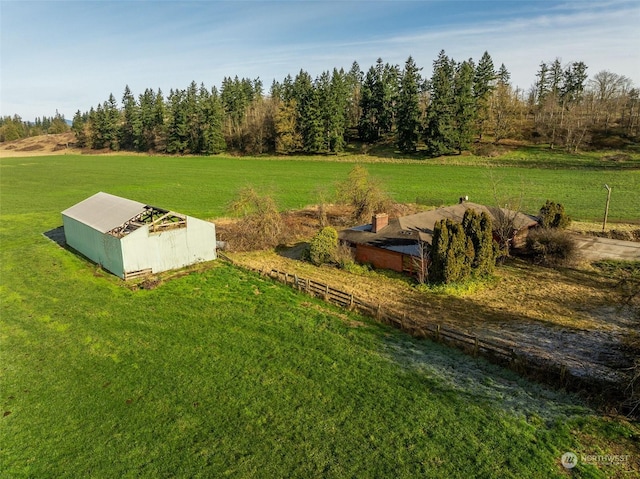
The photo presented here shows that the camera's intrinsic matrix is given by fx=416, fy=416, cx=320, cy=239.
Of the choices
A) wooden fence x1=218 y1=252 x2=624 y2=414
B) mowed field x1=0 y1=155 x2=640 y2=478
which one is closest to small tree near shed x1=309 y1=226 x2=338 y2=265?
mowed field x1=0 y1=155 x2=640 y2=478

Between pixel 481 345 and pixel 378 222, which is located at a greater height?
pixel 378 222

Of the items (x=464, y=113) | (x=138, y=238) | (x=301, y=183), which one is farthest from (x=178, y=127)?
(x=138, y=238)

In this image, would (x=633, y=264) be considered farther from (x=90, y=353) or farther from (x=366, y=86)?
(x=366, y=86)

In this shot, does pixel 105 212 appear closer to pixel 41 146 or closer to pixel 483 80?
pixel 483 80

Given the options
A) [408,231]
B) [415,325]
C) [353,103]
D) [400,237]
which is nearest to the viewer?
[415,325]

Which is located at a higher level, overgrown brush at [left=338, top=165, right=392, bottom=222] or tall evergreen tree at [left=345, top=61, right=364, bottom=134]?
tall evergreen tree at [left=345, top=61, right=364, bottom=134]

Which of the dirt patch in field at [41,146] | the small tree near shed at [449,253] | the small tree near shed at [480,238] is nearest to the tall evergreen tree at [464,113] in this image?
the small tree near shed at [480,238]

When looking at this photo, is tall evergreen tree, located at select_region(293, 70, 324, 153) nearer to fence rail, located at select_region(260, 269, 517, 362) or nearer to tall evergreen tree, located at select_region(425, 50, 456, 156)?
tall evergreen tree, located at select_region(425, 50, 456, 156)

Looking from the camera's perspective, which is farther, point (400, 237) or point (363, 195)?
point (363, 195)
